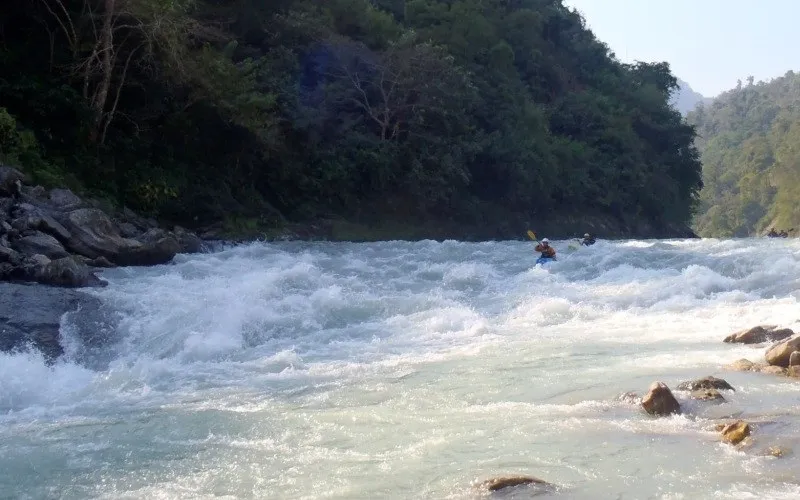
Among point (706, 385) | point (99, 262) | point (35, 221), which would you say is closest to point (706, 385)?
point (706, 385)

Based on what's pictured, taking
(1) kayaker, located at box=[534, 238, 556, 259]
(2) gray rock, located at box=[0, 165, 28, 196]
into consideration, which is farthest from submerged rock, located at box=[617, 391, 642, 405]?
(1) kayaker, located at box=[534, 238, 556, 259]

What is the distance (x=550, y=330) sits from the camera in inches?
408

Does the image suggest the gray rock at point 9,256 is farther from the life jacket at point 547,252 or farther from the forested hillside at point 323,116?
the life jacket at point 547,252

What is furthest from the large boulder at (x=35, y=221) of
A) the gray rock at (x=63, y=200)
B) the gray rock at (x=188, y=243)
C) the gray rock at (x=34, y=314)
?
the gray rock at (x=188, y=243)

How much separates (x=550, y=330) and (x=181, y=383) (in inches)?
195

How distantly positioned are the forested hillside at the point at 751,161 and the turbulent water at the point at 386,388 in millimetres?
60853

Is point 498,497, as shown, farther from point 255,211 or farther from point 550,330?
point 255,211

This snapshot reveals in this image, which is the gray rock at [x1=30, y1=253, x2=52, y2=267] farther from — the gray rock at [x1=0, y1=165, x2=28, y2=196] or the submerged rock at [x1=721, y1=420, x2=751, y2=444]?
the submerged rock at [x1=721, y1=420, x2=751, y2=444]

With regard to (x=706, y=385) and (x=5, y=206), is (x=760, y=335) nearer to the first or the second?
(x=706, y=385)

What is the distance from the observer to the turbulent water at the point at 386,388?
4.71 metres

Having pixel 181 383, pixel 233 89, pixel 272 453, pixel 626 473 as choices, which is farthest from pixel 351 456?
pixel 233 89

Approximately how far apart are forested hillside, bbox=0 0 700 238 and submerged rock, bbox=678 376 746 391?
1257 cm

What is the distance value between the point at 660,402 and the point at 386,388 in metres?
2.46

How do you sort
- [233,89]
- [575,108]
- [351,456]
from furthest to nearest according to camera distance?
[575,108], [233,89], [351,456]
